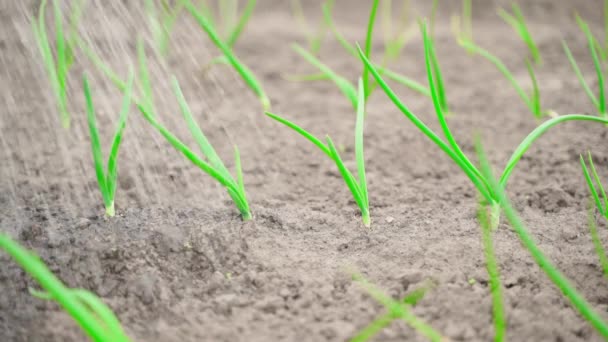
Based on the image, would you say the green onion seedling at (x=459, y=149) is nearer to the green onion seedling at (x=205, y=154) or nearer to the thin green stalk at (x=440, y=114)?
the thin green stalk at (x=440, y=114)

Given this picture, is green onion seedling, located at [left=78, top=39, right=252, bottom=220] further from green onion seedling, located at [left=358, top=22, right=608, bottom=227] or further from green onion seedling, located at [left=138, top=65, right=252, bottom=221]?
green onion seedling, located at [left=358, top=22, right=608, bottom=227]

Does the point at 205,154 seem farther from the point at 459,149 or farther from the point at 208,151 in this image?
the point at 459,149

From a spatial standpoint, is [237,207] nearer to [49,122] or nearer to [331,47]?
[49,122]

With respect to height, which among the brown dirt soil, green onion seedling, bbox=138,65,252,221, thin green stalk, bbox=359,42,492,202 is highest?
thin green stalk, bbox=359,42,492,202

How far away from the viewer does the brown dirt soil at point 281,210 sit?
3.38 feet

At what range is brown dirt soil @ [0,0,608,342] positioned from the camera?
1.03m

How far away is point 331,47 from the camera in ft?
8.70

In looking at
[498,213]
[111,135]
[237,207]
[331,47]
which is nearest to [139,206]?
[237,207]

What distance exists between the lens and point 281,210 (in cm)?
141

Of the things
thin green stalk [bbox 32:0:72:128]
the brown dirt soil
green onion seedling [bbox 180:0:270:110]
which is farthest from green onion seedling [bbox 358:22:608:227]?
thin green stalk [bbox 32:0:72:128]

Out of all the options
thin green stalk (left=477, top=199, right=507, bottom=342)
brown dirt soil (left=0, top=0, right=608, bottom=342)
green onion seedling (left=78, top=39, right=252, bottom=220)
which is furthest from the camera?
green onion seedling (left=78, top=39, right=252, bottom=220)

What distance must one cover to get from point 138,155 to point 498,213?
3.35ft

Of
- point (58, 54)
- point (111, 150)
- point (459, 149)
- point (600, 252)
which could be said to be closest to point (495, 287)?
point (600, 252)

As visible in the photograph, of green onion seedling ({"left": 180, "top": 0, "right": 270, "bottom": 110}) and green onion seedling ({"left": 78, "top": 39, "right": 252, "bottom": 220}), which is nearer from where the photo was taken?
green onion seedling ({"left": 78, "top": 39, "right": 252, "bottom": 220})
